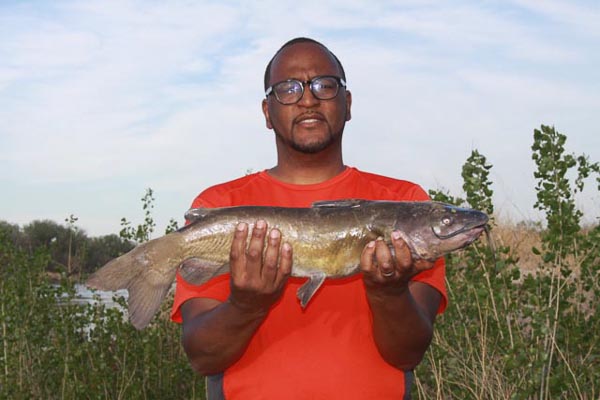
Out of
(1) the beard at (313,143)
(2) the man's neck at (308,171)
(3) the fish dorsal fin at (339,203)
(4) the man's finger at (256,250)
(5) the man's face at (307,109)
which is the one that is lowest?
(4) the man's finger at (256,250)

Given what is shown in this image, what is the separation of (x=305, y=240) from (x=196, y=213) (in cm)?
55

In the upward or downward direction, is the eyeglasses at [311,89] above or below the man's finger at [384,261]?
above

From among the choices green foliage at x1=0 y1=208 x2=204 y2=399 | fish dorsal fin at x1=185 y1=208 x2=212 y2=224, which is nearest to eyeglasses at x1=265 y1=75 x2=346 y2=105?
fish dorsal fin at x1=185 y1=208 x2=212 y2=224

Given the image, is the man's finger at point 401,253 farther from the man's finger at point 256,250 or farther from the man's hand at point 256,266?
the man's finger at point 256,250

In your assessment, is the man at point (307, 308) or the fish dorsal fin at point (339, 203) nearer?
the man at point (307, 308)

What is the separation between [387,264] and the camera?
3178 mm

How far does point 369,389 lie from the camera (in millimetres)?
3346

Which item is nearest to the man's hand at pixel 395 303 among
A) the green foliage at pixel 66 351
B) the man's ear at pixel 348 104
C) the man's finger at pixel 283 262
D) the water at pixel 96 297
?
the man's finger at pixel 283 262

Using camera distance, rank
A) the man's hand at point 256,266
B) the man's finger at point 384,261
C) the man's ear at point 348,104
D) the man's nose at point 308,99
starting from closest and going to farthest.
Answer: the man's finger at point 384,261 < the man's hand at point 256,266 < the man's nose at point 308,99 < the man's ear at point 348,104

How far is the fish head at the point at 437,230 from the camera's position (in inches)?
131

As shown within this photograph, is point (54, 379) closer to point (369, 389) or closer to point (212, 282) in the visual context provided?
point (212, 282)

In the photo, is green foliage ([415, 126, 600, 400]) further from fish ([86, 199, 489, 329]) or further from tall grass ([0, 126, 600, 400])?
fish ([86, 199, 489, 329])

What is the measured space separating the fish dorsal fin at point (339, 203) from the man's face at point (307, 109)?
17.2 inches

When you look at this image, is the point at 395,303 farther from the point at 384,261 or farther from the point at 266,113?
the point at 266,113
